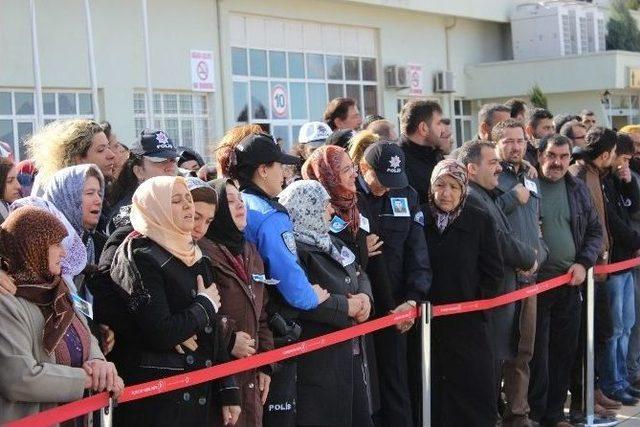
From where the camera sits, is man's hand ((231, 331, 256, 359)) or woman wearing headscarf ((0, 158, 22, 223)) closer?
man's hand ((231, 331, 256, 359))

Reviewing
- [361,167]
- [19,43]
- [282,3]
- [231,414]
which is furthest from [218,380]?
[282,3]

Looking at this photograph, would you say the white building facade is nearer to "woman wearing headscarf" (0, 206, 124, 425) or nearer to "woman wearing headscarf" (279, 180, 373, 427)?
"woman wearing headscarf" (279, 180, 373, 427)

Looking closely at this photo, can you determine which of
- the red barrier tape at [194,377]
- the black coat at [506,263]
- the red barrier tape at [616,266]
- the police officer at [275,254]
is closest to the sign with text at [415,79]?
the red barrier tape at [616,266]

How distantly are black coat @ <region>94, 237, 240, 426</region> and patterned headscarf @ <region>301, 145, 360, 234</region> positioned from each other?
1.29m

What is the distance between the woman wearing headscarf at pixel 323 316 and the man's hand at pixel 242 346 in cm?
65

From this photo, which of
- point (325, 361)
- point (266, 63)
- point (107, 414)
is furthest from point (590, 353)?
point (266, 63)

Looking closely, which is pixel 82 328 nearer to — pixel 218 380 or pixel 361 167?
pixel 218 380

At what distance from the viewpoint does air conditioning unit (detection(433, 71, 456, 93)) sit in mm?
25547

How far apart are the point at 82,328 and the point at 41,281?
1.07 feet

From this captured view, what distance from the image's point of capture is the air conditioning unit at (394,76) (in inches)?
937

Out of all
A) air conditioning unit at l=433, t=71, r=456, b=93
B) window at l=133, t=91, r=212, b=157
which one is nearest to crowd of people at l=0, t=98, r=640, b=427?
window at l=133, t=91, r=212, b=157

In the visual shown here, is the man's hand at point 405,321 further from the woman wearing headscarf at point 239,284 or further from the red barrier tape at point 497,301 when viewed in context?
the woman wearing headscarf at point 239,284

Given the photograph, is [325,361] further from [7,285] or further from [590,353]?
[590,353]

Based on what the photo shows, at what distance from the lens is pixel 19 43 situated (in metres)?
14.3
